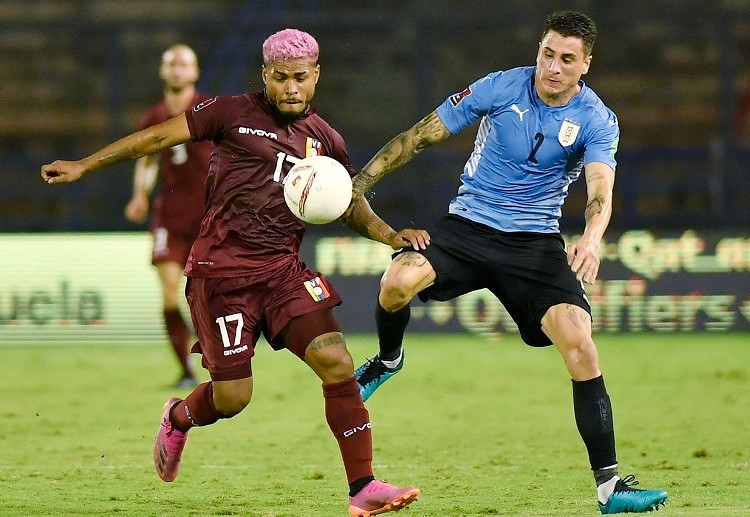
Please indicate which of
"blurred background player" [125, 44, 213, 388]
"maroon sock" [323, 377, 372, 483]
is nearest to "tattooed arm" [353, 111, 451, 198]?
"maroon sock" [323, 377, 372, 483]

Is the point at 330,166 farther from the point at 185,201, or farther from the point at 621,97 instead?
the point at 621,97

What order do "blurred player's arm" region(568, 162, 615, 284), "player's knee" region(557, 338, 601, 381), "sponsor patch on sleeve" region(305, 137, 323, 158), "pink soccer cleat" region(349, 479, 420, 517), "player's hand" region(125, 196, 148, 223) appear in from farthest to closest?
"player's hand" region(125, 196, 148, 223) → "sponsor patch on sleeve" region(305, 137, 323, 158) → "player's knee" region(557, 338, 601, 381) → "blurred player's arm" region(568, 162, 615, 284) → "pink soccer cleat" region(349, 479, 420, 517)

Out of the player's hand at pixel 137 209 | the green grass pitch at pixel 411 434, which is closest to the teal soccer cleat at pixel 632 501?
the green grass pitch at pixel 411 434

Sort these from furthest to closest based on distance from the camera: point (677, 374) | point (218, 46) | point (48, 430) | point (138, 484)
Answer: point (218, 46), point (677, 374), point (48, 430), point (138, 484)

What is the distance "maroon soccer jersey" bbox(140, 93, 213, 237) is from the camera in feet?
33.5

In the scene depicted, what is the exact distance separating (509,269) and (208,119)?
5.04 feet

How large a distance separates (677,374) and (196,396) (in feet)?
19.4

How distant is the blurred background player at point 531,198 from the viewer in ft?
18.6

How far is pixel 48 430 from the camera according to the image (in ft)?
27.1

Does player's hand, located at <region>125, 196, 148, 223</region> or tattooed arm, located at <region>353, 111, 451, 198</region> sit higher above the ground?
tattooed arm, located at <region>353, 111, 451, 198</region>

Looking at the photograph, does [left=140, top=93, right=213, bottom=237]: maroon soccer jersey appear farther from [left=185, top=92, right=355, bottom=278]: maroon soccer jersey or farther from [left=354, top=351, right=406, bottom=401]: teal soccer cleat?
[left=185, top=92, right=355, bottom=278]: maroon soccer jersey

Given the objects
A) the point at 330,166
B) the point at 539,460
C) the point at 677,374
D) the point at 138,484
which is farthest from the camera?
the point at 677,374

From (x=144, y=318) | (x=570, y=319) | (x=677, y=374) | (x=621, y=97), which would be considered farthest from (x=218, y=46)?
(x=570, y=319)

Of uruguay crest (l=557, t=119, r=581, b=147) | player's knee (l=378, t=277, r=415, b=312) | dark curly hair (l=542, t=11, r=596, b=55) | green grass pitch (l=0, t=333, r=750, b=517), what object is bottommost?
green grass pitch (l=0, t=333, r=750, b=517)
